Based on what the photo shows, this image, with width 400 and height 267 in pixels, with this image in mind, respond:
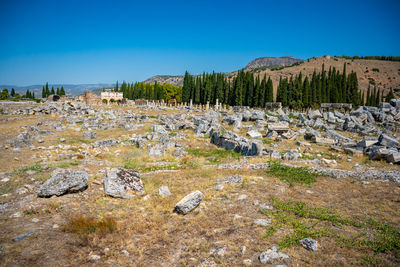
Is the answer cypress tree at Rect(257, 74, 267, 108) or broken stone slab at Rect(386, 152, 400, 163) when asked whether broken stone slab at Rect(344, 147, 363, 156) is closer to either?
broken stone slab at Rect(386, 152, 400, 163)

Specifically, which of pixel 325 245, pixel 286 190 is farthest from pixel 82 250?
pixel 286 190

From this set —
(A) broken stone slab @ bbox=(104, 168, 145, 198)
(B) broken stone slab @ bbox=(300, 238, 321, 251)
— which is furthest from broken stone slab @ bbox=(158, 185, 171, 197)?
(B) broken stone slab @ bbox=(300, 238, 321, 251)

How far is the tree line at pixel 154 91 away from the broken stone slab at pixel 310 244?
6911 centimetres

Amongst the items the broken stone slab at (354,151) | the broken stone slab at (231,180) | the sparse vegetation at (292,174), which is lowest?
the broken stone slab at (231,180)

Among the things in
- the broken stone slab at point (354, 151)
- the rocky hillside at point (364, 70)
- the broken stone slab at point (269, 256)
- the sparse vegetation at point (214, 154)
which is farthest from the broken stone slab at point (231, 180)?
the rocky hillside at point (364, 70)

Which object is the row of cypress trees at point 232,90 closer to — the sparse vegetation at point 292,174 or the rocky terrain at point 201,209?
the rocky terrain at point 201,209

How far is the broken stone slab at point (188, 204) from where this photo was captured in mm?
6582

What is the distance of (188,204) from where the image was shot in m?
6.63

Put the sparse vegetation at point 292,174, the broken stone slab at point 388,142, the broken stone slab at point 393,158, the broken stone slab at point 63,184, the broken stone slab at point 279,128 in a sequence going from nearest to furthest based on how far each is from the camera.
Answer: the broken stone slab at point 63,184, the sparse vegetation at point 292,174, the broken stone slab at point 393,158, the broken stone slab at point 388,142, the broken stone slab at point 279,128

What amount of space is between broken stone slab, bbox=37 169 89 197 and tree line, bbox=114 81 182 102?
65.3 meters

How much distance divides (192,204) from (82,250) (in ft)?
9.98

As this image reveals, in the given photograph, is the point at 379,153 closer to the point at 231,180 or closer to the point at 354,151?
the point at 354,151

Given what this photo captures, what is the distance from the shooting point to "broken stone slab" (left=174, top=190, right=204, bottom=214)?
6582 millimetres

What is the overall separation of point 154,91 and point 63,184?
69286mm
